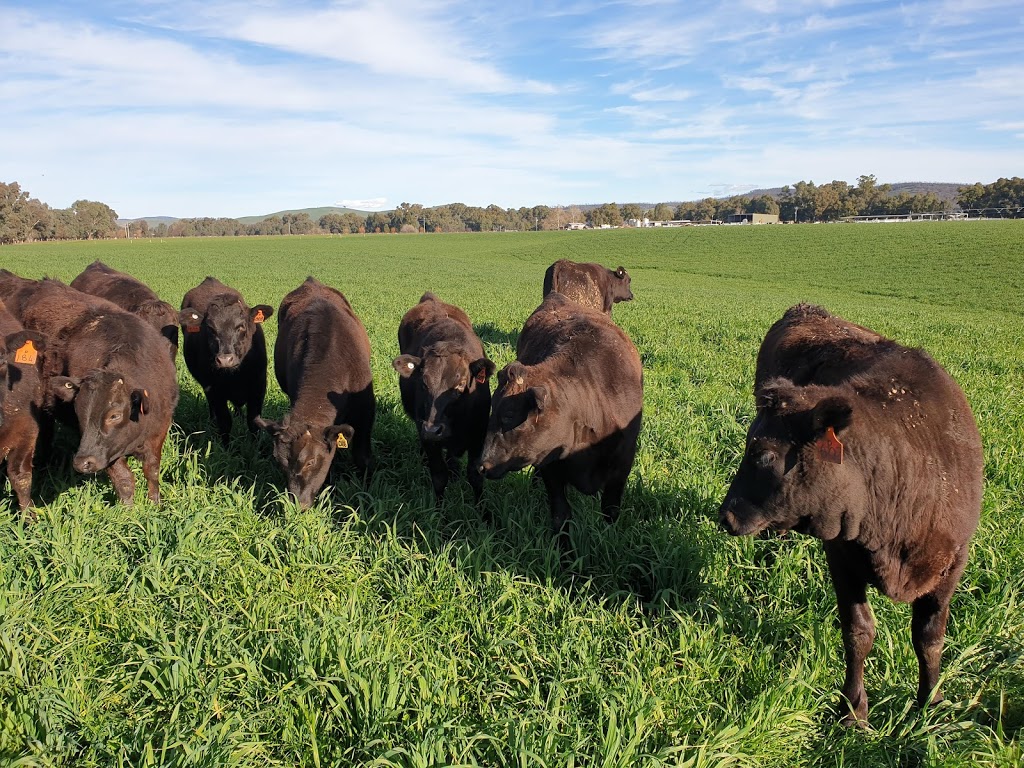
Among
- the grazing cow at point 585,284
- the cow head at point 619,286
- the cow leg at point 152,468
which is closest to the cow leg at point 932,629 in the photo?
the cow leg at point 152,468

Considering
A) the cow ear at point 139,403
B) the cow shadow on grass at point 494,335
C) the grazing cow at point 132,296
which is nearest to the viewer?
the cow ear at point 139,403

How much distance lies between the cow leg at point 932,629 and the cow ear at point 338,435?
14.0ft

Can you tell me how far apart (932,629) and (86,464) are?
18.0ft

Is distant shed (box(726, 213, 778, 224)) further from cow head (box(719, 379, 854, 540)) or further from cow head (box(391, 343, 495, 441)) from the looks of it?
cow head (box(719, 379, 854, 540))

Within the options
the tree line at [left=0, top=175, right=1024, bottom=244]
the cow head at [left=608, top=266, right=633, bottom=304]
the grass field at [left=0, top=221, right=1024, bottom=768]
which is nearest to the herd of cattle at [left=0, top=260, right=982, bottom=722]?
the grass field at [left=0, top=221, right=1024, bottom=768]

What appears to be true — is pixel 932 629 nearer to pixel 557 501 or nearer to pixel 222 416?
pixel 557 501

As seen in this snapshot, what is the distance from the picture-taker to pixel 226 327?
757 cm

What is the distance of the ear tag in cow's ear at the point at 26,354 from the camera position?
5480 mm

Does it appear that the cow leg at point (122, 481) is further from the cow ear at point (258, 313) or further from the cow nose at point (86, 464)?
the cow ear at point (258, 313)

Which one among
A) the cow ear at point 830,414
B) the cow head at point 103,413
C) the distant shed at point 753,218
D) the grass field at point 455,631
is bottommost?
the grass field at point 455,631

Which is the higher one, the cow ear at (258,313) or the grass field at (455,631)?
the cow ear at (258,313)

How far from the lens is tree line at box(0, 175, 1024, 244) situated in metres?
98.3

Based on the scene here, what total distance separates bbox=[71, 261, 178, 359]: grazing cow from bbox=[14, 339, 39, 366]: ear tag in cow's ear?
2144 millimetres

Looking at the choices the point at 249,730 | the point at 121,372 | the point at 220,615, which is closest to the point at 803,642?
the point at 249,730
